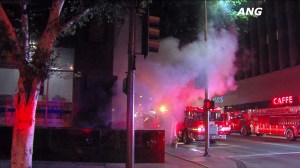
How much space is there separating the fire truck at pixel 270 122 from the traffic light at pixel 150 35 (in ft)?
54.9

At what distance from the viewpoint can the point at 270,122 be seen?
24703 mm

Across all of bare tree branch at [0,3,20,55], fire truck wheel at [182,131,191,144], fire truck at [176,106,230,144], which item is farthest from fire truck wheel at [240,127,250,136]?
bare tree branch at [0,3,20,55]

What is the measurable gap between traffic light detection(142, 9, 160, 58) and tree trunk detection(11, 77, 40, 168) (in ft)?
7.47

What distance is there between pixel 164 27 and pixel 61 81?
13.0 ft

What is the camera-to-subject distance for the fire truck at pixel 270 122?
22.1m

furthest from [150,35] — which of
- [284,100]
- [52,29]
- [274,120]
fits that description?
[284,100]

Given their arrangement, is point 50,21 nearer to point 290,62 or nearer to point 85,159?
point 85,159

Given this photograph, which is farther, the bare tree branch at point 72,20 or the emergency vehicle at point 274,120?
the emergency vehicle at point 274,120

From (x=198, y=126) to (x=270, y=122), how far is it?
332 inches

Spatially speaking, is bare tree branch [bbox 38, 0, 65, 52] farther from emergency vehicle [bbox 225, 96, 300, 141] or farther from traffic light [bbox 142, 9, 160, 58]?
emergency vehicle [bbox 225, 96, 300, 141]

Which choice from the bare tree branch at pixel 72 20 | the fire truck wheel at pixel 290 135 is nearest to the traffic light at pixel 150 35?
the bare tree branch at pixel 72 20

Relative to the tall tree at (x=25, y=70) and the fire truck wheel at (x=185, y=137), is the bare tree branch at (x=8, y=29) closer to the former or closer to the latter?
the tall tree at (x=25, y=70)

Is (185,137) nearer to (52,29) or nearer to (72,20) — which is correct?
(72,20)

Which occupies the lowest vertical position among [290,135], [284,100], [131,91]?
[290,135]
